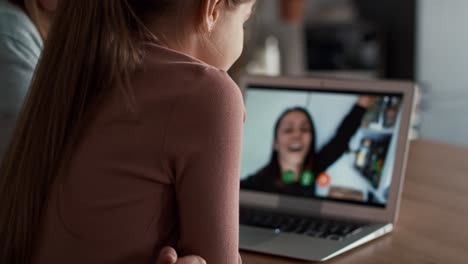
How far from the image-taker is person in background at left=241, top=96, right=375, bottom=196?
112 cm

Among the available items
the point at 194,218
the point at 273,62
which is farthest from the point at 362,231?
the point at 273,62

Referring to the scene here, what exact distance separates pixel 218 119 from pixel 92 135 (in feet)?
0.46

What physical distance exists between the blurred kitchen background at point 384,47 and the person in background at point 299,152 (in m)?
2.56

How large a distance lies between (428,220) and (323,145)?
0.20 metres

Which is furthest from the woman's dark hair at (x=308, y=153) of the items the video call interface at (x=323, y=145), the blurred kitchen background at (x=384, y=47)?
the blurred kitchen background at (x=384, y=47)

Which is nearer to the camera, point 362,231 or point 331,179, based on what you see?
point 362,231

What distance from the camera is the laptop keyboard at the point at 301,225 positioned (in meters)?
1.01

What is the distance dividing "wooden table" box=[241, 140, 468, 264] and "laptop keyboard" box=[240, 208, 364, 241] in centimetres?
5

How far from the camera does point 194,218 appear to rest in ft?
2.46

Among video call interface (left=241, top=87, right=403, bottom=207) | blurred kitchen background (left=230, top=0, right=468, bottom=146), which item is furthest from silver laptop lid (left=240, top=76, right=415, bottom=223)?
blurred kitchen background (left=230, top=0, right=468, bottom=146)

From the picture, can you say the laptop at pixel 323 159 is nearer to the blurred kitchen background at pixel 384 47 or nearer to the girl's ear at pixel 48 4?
the girl's ear at pixel 48 4

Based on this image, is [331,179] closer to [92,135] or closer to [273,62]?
[92,135]

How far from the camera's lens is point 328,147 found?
3.70ft

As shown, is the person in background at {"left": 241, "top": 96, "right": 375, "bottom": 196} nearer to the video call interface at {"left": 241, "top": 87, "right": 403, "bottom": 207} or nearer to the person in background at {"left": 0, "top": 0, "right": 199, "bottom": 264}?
the video call interface at {"left": 241, "top": 87, "right": 403, "bottom": 207}
